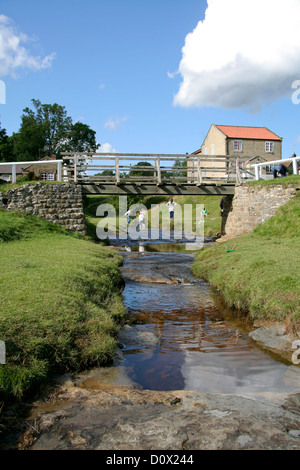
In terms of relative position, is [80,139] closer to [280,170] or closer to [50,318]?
[280,170]

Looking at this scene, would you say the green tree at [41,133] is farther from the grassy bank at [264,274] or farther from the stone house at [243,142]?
the grassy bank at [264,274]

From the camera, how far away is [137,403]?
14.1ft

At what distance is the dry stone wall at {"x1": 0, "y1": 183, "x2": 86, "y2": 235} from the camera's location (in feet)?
66.1

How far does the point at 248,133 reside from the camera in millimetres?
57125

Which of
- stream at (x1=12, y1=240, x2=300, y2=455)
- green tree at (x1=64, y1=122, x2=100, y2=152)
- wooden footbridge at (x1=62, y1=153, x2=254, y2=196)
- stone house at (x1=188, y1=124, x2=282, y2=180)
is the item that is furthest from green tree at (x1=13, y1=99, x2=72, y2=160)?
stream at (x1=12, y1=240, x2=300, y2=455)

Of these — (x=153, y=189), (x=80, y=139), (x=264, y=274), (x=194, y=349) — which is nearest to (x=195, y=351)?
(x=194, y=349)

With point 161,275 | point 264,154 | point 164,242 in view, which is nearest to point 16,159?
point 264,154

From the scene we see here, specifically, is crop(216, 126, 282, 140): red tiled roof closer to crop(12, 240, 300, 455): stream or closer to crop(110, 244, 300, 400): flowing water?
crop(110, 244, 300, 400): flowing water

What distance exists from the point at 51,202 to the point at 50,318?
15940 mm

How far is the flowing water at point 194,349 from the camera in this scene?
5254mm

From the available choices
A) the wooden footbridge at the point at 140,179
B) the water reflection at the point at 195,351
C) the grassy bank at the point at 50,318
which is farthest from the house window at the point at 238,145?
the grassy bank at the point at 50,318

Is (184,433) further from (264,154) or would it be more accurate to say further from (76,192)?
(264,154)

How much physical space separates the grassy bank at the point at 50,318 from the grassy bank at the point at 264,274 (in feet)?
9.52

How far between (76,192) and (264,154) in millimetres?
42641
